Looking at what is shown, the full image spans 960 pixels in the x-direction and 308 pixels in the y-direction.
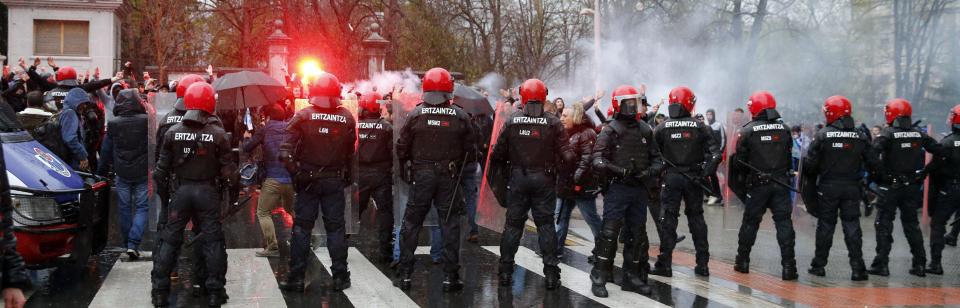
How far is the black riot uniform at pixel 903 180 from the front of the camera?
31.3 ft

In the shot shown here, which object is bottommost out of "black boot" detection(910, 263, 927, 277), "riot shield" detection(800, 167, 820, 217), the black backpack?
"black boot" detection(910, 263, 927, 277)

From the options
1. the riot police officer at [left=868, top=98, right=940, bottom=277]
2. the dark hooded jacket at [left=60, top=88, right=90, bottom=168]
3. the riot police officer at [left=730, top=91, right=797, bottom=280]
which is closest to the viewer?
the riot police officer at [left=730, top=91, right=797, bottom=280]

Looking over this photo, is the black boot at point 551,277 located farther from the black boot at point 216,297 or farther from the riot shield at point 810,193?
the riot shield at point 810,193

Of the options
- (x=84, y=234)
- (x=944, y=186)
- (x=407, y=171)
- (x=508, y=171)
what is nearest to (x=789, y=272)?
(x=944, y=186)

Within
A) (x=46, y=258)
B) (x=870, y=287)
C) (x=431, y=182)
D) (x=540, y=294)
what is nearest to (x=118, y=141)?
(x=46, y=258)

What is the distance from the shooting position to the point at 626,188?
7.81 meters

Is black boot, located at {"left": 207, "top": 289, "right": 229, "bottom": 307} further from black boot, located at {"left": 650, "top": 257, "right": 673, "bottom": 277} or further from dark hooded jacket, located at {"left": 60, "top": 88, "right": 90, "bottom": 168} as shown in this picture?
black boot, located at {"left": 650, "top": 257, "right": 673, "bottom": 277}

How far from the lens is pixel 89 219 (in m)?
7.41

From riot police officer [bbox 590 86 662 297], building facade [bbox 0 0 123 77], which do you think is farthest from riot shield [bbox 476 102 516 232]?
building facade [bbox 0 0 123 77]

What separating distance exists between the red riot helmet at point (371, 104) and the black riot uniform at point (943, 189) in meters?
6.02

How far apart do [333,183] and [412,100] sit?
260cm

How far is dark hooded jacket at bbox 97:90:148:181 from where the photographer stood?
28.3ft

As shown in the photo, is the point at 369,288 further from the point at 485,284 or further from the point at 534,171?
the point at 534,171

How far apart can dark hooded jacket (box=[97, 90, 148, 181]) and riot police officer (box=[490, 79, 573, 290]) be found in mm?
3529
